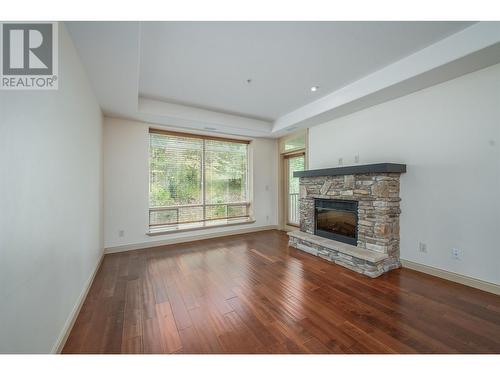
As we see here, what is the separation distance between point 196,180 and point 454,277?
179 inches

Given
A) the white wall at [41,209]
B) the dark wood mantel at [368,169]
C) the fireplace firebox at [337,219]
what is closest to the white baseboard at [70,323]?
the white wall at [41,209]

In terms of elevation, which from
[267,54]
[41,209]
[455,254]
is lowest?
[455,254]

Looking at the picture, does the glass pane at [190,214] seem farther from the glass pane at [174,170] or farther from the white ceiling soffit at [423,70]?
the white ceiling soffit at [423,70]

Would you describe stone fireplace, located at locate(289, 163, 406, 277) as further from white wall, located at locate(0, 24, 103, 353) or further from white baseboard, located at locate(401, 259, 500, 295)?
white wall, located at locate(0, 24, 103, 353)

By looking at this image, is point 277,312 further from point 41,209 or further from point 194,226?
point 194,226

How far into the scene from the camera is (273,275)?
2680mm

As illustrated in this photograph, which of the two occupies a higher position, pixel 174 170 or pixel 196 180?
pixel 174 170

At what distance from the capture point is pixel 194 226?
4492 millimetres

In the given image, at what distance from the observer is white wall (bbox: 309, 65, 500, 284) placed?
2223 mm

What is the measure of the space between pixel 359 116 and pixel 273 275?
306 centimetres

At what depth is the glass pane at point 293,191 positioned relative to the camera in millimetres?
5143

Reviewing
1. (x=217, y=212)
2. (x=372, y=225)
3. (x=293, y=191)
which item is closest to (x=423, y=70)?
(x=372, y=225)
